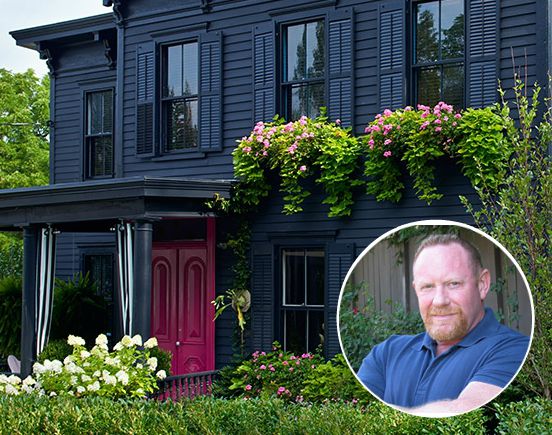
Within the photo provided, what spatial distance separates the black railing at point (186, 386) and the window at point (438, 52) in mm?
4343

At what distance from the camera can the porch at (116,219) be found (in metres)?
11.2

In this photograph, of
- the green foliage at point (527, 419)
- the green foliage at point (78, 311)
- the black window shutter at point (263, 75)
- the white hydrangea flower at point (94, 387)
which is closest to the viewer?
the green foliage at point (527, 419)

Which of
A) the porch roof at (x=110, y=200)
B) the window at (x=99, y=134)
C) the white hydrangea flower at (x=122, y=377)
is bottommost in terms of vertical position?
the white hydrangea flower at (x=122, y=377)

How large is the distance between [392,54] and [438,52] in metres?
0.57

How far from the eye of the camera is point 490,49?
35.0 feet

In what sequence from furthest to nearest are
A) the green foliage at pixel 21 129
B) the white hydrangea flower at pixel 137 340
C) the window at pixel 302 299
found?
1. the green foliage at pixel 21 129
2. the window at pixel 302 299
3. the white hydrangea flower at pixel 137 340

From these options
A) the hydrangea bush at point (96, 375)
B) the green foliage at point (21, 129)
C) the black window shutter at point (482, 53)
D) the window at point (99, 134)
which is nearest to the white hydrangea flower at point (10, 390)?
the hydrangea bush at point (96, 375)

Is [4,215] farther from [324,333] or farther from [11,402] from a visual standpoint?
[11,402]

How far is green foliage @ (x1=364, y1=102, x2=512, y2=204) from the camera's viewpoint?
1021cm

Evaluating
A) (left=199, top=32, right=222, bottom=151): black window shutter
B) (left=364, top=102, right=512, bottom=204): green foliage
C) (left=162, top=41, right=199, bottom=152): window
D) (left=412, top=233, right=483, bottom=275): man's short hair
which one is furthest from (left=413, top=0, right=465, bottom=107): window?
(left=412, top=233, right=483, bottom=275): man's short hair

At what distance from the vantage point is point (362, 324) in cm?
318

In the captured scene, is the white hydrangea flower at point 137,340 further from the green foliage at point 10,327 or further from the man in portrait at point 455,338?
the man in portrait at point 455,338

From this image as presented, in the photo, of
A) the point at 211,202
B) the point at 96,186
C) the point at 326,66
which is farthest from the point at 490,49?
the point at 96,186

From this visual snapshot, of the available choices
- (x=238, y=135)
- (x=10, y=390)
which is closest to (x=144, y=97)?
(x=238, y=135)
